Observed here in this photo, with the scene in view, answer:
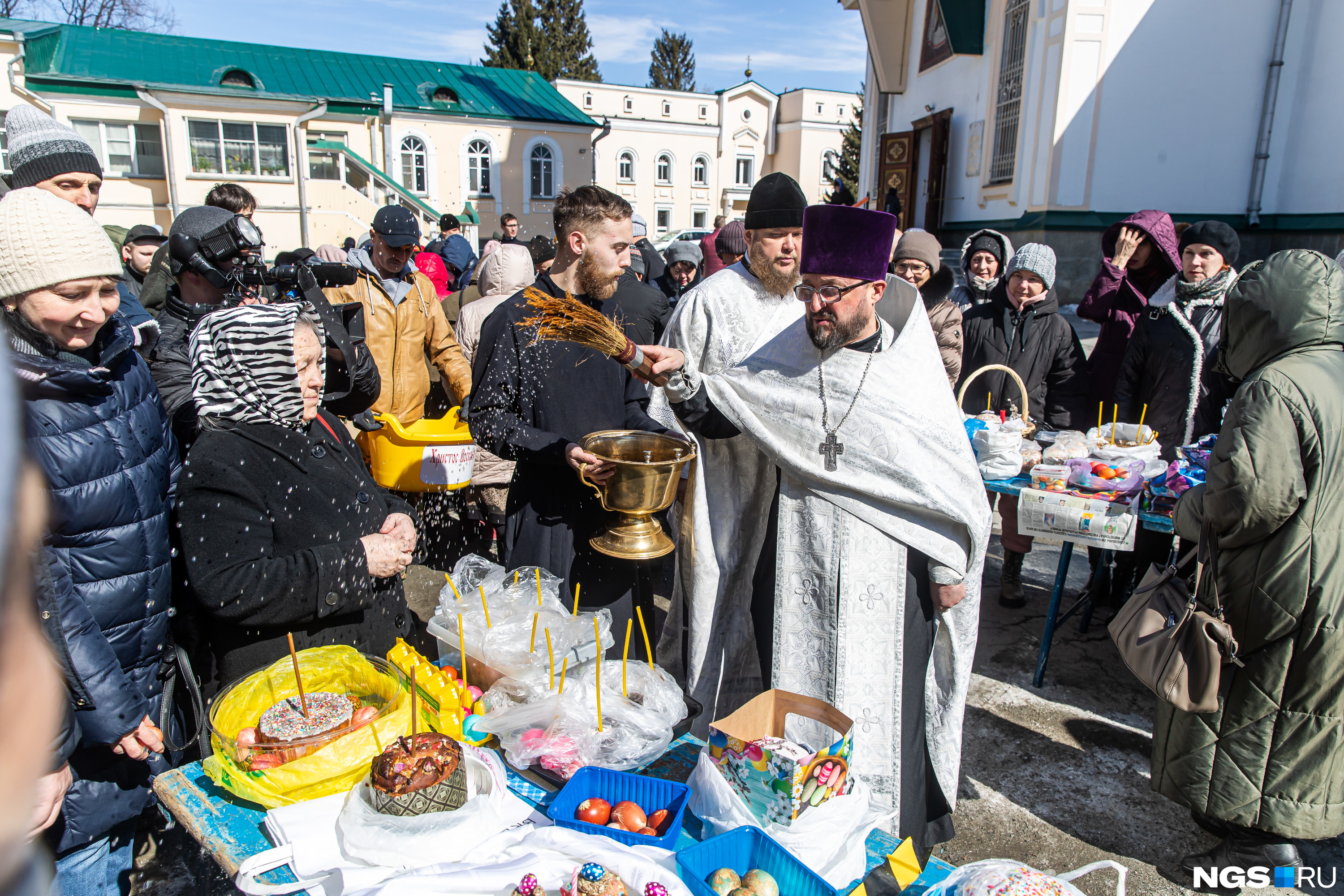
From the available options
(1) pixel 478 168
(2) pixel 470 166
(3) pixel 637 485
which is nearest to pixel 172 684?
(3) pixel 637 485

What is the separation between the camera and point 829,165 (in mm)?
45312

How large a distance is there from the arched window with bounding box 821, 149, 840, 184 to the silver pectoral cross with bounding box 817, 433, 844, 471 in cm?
4455

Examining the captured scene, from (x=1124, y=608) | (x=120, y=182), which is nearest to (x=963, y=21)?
(x=1124, y=608)

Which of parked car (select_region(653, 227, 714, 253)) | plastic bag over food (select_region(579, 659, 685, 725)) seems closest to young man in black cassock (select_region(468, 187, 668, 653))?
plastic bag over food (select_region(579, 659, 685, 725))

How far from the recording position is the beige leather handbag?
2604 mm

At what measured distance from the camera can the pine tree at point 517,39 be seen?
41719 millimetres

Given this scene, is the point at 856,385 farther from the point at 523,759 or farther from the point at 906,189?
the point at 906,189

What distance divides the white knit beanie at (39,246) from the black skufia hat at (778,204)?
2.47 meters

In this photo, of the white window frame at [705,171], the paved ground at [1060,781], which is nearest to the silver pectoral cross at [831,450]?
the paved ground at [1060,781]

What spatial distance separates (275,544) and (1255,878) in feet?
11.0

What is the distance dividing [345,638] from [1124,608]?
2.72m

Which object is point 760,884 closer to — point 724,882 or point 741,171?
point 724,882

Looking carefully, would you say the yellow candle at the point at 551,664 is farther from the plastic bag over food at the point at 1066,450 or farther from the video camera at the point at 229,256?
the plastic bag over food at the point at 1066,450

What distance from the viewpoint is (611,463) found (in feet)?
8.59
